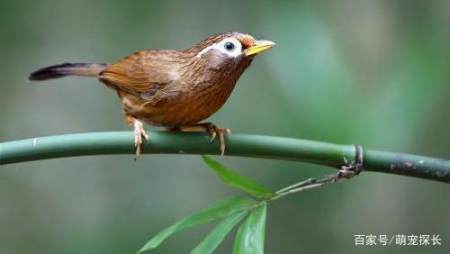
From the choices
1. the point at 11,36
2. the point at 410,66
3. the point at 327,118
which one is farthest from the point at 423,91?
the point at 11,36

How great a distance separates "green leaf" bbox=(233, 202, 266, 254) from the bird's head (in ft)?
3.08

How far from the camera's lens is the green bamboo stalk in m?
1.93

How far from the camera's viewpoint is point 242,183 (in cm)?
218

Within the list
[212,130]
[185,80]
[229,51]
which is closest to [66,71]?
[185,80]

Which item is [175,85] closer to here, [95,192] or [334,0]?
[334,0]

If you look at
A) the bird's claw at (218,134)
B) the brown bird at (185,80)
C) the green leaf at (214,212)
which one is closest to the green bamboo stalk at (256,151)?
the bird's claw at (218,134)

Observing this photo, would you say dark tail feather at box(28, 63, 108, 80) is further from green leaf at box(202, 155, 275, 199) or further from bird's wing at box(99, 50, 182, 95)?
green leaf at box(202, 155, 275, 199)

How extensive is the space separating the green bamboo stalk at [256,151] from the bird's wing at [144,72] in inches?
38.8

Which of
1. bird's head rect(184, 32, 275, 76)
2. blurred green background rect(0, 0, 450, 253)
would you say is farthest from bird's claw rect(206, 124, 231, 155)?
blurred green background rect(0, 0, 450, 253)

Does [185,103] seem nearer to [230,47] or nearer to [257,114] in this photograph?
[230,47]

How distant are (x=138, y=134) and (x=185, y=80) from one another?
57 centimetres

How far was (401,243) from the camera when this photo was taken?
157 inches

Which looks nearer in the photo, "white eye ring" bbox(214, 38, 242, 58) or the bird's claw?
the bird's claw

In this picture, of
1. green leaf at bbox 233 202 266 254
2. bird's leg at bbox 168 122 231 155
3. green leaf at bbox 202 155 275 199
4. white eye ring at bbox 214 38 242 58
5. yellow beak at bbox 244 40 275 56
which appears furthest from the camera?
white eye ring at bbox 214 38 242 58
